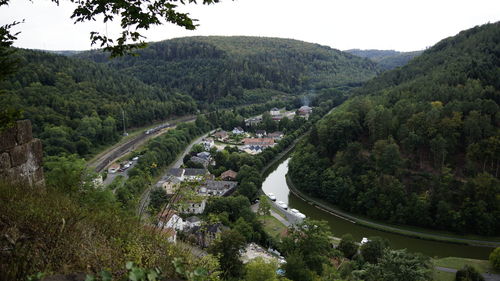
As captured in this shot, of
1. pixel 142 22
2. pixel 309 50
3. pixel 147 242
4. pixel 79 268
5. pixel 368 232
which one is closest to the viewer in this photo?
pixel 79 268

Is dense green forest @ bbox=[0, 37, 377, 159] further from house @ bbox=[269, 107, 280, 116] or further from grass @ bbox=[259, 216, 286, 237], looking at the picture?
grass @ bbox=[259, 216, 286, 237]

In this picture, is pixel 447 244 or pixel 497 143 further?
pixel 497 143

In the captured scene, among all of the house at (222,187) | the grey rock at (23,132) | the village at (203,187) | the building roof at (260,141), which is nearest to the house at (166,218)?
the village at (203,187)

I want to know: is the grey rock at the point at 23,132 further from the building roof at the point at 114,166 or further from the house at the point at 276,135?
the house at the point at 276,135

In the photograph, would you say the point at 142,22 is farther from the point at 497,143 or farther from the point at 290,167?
the point at 290,167

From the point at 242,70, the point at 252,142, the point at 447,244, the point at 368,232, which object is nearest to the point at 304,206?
the point at 368,232

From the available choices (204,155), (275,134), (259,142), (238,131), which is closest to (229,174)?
(204,155)

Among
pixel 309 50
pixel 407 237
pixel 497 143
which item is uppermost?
pixel 309 50

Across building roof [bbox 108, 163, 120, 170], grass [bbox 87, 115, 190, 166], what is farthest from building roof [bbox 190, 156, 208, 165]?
grass [bbox 87, 115, 190, 166]
